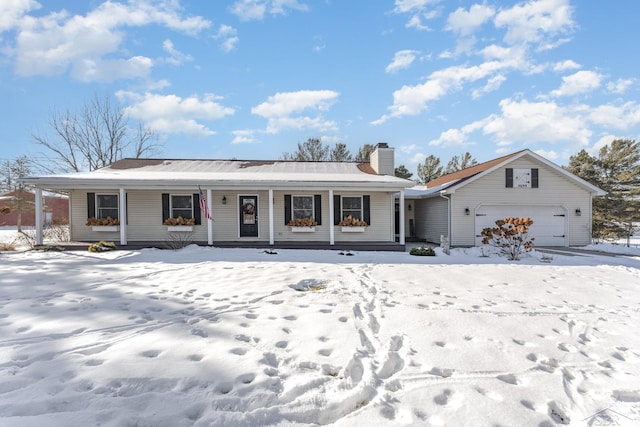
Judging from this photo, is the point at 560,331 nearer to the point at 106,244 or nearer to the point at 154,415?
the point at 154,415

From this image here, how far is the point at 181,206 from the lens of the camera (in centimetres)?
1205

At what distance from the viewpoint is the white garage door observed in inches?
522

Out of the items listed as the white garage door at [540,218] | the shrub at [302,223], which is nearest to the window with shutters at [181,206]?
the shrub at [302,223]

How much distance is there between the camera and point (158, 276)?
6402 millimetres

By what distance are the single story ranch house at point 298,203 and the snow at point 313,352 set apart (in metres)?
5.42

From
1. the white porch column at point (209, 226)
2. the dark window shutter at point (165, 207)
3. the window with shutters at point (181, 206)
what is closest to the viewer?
the white porch column at point (209, 226)

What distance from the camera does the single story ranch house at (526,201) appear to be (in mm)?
13094

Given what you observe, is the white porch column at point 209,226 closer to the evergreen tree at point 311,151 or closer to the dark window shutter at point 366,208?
the dark window shutter at point 366,208

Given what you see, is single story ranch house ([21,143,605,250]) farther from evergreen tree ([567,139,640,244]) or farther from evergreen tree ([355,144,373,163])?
evergreen tree ([355,144,373,163])

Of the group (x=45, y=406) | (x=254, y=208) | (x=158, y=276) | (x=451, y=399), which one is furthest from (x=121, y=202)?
(x=451, y=399)

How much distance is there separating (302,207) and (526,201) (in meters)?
9.39

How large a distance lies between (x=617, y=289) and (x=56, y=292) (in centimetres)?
983

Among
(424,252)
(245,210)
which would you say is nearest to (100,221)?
(245,210)

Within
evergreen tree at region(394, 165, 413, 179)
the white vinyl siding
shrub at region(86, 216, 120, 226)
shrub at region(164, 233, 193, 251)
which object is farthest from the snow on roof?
evergreen tree at region(394, 165, 413, 179)
